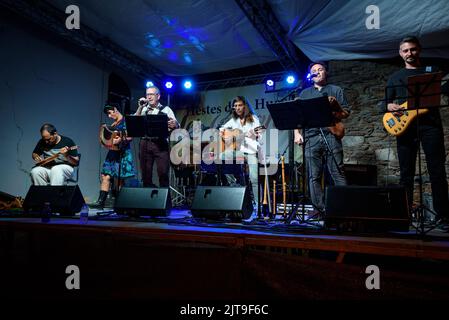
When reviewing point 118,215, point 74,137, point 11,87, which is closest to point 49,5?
point 11,87

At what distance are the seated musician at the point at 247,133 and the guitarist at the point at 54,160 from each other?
111 inches

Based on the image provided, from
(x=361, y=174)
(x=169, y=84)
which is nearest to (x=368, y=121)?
(x=361, y=174)

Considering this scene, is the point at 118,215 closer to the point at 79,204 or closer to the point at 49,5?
the point at 79,204

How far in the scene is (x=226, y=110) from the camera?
9016 millimetres

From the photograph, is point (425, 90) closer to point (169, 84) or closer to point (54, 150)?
point (54, 150)

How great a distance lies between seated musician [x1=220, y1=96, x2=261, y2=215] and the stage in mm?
1494

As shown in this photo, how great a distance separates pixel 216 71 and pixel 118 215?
591 centimetres

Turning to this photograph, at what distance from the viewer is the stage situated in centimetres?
225

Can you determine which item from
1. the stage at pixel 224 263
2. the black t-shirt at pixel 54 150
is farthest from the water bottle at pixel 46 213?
the black t-shirt at pixel 54 150

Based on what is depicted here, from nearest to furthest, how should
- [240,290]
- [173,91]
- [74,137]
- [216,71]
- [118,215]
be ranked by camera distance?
[240,290] < [118,215] < [74,137] < [216,71] < [173,91]

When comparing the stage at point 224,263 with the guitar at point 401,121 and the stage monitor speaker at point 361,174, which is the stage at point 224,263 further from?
the stage monitor speaker at point 361,174

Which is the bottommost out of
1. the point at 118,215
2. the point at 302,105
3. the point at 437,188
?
the point at 118,215

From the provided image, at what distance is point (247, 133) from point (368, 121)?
10.6 ft

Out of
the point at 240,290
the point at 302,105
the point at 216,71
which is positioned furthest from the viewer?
the point at 216,71
